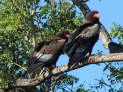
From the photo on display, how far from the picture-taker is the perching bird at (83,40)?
356 inches

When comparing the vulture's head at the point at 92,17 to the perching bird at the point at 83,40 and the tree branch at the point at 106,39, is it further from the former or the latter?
the tree branch at the point at 106,39

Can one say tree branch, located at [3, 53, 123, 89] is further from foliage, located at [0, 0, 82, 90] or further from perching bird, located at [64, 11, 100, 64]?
foliage, located at [0, 0, 82, 90]

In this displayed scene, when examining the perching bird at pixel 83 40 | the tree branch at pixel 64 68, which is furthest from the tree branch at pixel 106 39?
the tree branch at pixel 64 68

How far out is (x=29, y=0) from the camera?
21266mm

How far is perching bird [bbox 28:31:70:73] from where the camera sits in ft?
32.1

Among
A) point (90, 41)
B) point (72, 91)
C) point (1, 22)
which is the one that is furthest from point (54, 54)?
point (1, 22)

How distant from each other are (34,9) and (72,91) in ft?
12.0

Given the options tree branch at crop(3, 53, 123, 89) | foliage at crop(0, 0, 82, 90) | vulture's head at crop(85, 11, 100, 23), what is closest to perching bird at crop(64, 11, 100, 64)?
vulture's head at crop(85, 11, 100, 23)

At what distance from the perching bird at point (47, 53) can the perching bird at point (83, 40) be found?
2.20 ft

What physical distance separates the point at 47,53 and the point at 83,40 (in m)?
1.01

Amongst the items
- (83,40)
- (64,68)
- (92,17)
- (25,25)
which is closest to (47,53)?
(83,40)

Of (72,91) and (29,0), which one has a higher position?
(29,0)

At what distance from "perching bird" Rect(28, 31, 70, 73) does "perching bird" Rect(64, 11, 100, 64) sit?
67cm

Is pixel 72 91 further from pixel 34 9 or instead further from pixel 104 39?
pixel 104 39
